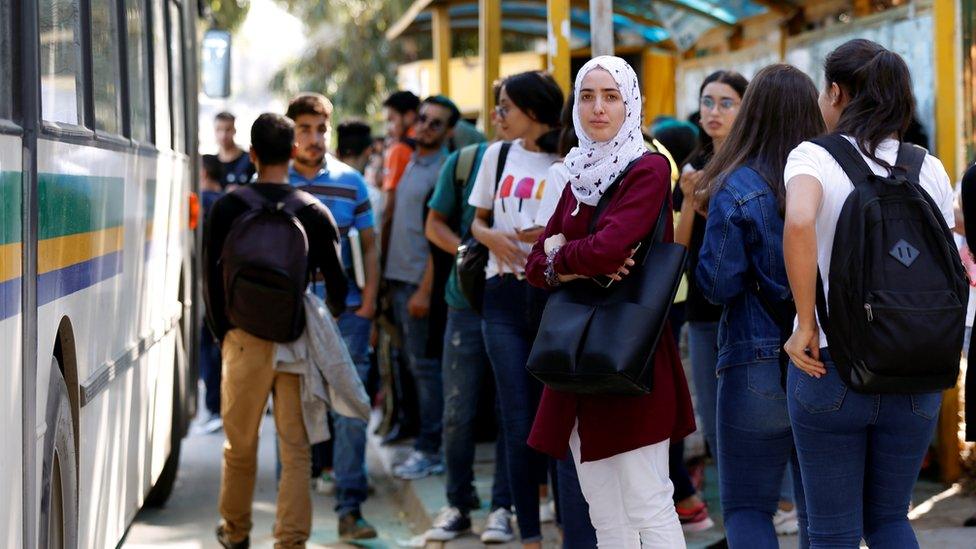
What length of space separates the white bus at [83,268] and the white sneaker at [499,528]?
4.75ft

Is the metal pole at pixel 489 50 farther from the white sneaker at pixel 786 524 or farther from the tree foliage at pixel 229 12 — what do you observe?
the tree foliage at pixel 229 12

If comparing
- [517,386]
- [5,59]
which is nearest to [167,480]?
[517,386]

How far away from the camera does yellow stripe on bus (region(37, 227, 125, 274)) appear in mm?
4024

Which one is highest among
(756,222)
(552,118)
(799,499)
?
(552,118)

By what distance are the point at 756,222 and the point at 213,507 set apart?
183 inches

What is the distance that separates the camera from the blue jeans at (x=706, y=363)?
596cm

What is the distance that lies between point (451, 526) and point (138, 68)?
2.41 metres

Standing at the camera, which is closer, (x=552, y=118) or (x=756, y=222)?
(x=756, y=222)

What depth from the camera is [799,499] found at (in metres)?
4.89

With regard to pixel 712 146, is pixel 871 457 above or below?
below

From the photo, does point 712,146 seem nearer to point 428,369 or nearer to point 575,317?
point 575,317

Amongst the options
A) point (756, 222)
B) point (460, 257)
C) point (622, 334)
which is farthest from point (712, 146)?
point (622, 334)

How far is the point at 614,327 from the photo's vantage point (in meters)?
4.46

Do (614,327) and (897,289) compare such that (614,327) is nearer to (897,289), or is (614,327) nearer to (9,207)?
(897,289)
